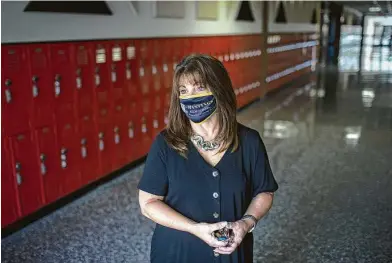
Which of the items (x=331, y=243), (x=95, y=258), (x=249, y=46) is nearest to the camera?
(x=95, y=258)

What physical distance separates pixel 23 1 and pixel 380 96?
7.99 m

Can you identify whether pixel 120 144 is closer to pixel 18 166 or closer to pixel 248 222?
pixel 18 166

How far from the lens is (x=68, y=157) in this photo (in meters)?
3.66

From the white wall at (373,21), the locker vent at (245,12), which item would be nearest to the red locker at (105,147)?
the locker vent at (245,12)

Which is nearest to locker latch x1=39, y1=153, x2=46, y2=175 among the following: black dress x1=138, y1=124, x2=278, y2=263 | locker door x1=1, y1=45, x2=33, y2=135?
locker door x1=1, y1=45, x2=33, y2=135

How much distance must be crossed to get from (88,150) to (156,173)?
8.84 feet

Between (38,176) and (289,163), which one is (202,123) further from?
(289,163)

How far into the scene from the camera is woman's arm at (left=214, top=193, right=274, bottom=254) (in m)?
1.32

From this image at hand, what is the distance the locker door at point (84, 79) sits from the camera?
3684 mm

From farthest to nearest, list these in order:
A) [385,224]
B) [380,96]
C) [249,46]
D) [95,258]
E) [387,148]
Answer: [380,96] → [249,46] → [387,148] → [385,224] → [95,258]

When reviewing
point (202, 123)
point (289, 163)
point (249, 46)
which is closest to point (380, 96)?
point (249, 46)

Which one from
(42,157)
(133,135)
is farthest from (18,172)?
(133,135)

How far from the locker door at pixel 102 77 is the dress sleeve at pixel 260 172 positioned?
2.77 meters

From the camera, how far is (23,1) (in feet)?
10.1
